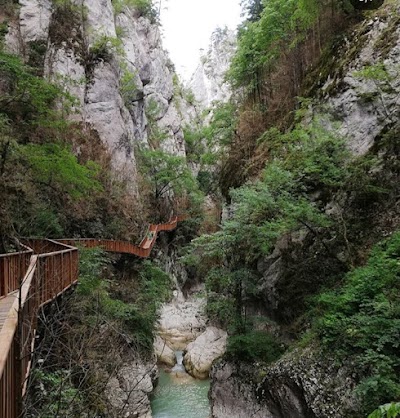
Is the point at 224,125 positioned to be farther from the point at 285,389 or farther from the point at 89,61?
the point at 285,389

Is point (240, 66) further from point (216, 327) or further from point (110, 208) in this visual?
point (216, 327)

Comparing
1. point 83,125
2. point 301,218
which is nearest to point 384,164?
point 301,218

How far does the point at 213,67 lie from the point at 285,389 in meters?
65.5

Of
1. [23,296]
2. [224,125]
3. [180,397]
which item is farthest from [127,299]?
[23,296]

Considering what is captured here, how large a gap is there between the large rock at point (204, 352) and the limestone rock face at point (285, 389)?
4.58m

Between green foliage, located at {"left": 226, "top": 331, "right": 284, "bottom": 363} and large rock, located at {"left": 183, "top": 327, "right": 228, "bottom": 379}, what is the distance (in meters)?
4.84

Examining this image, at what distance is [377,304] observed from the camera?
21.6 ft

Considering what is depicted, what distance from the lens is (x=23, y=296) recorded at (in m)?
4.66

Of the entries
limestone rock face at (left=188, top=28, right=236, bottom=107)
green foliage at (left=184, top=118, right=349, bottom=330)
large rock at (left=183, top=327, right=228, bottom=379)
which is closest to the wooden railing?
green foliage at (left=184, top=118, right=349, bottom=330)

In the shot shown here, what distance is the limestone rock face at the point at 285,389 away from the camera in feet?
22.4

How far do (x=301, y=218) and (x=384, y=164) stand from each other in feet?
8.83

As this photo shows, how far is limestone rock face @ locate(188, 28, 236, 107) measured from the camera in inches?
2571

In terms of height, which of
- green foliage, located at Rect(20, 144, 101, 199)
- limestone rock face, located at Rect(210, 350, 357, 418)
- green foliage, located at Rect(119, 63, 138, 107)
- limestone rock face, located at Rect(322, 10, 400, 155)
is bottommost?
limestone rock face, located at Rect(210, 350, 357, 418)

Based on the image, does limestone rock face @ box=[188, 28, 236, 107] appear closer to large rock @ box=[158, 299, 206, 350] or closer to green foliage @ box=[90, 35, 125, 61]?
green foliage @ box=[90, 35, 125, 61]
